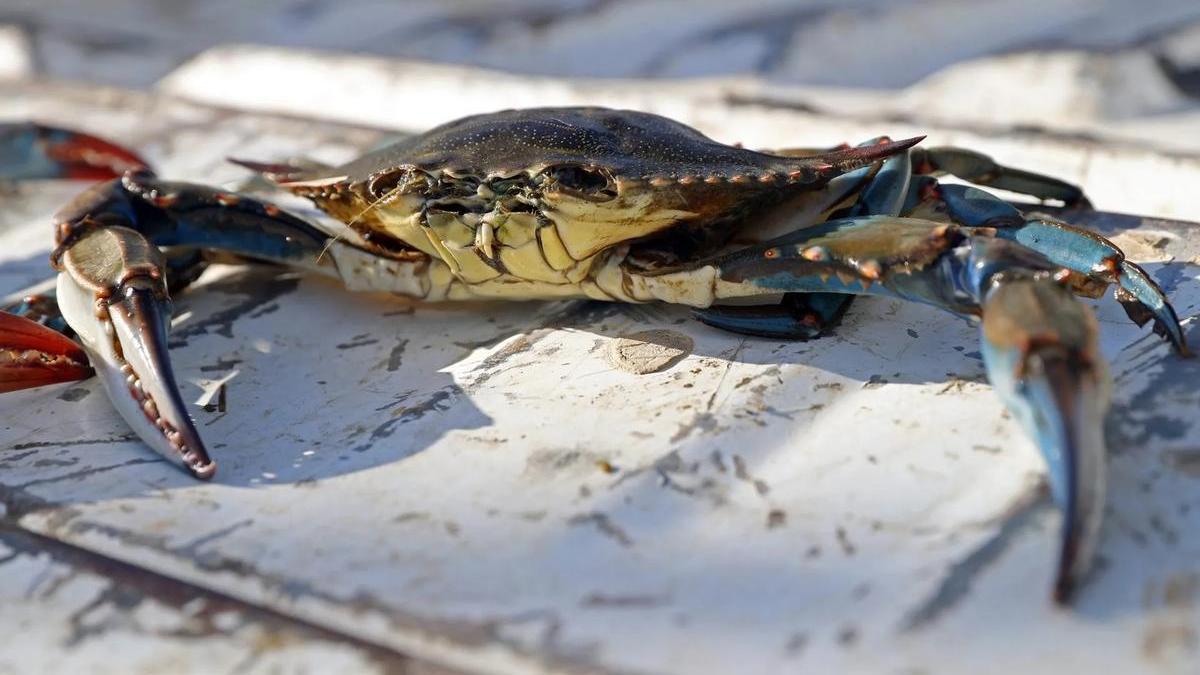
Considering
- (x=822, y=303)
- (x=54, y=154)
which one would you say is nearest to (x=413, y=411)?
(x=822, y=303)

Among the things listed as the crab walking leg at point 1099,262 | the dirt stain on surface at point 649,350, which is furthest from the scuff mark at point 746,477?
the crab walking leg at point 1099,262

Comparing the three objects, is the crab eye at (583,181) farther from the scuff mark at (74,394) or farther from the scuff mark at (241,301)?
the scuff mark at (74,394)

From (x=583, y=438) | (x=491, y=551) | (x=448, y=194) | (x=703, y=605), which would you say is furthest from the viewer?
(x=448, y=194)

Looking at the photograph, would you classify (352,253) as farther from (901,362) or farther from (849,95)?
(849,95)

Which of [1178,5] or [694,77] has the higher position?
[1178,5]

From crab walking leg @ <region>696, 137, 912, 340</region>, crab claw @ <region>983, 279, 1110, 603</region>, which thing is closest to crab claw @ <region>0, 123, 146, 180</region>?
crab walking leg @ <region>696, 137, 912, 340</region>

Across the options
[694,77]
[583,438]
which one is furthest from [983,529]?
[694,77]
